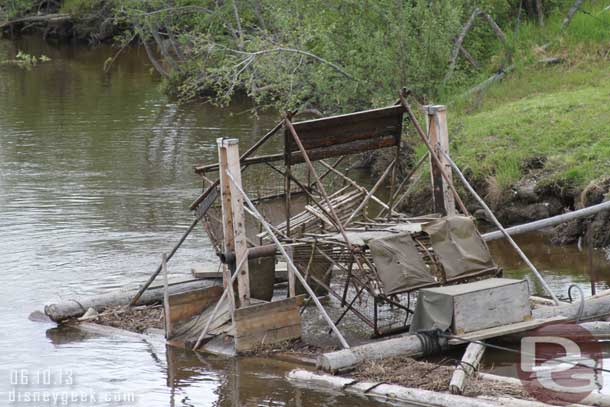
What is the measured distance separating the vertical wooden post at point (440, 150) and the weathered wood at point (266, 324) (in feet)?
9.54

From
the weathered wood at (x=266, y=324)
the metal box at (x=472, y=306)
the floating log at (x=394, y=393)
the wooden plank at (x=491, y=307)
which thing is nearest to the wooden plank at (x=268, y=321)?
the weathered wood at (x=266, y=324)

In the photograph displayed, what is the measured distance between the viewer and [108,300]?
55.7 ft

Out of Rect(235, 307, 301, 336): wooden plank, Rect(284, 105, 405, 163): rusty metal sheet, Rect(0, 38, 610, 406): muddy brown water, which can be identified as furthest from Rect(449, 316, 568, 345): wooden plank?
Rect(284, 105, 405, 163): rusty metal sheet

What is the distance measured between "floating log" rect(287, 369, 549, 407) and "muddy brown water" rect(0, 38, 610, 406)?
5.4 inches

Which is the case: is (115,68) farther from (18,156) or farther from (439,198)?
(439,198)

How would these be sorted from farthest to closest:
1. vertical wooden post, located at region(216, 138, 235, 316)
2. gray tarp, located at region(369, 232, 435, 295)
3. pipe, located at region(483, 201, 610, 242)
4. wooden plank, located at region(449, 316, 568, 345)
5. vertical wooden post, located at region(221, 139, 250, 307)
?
pipe, located at region(483, 201, 610, 242), vertical wooden post, located at region(216, 138, 235, 316), vertical wooden post, located at region(221, 139, 250, 307), gray tarp, located at region(369, 232, 435, 295), wooden plank, located at region(449, 316, 568, 345)

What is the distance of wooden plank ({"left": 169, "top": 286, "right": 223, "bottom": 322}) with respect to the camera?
610 inches

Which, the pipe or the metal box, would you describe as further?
the pipe

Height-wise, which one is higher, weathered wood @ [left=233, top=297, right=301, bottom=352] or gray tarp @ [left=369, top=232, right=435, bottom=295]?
gray tarp @ [left=369, top=232, right=435, bottom=295]

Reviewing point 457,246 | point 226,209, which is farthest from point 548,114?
point 226,209

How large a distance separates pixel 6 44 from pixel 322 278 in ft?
167

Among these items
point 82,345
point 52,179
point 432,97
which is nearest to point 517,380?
point 82,345

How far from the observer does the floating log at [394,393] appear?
456 inches

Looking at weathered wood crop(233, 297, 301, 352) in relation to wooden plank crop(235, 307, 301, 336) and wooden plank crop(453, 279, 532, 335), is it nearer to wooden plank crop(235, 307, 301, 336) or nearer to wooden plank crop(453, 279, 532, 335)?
wooden plank crop(235, 307, 301, 336)
